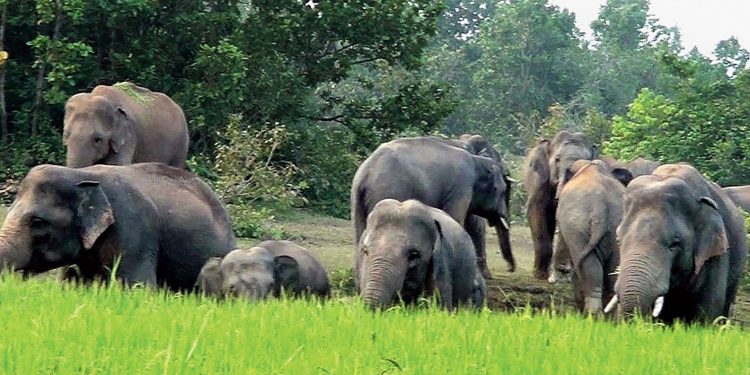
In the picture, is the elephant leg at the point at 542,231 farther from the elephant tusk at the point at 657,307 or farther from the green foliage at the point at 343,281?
the elephant tusk at the point at 657,307

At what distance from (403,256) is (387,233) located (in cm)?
20

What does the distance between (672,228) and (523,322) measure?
194 cm

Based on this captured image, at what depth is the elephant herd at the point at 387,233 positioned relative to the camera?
8.39 meters

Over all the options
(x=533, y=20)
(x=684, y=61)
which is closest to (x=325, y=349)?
(x=684, y=61)

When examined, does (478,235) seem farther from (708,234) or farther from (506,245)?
(708,234)

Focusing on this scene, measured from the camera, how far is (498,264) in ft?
56.7

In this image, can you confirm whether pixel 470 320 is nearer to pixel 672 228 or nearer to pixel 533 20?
pixel 672 228

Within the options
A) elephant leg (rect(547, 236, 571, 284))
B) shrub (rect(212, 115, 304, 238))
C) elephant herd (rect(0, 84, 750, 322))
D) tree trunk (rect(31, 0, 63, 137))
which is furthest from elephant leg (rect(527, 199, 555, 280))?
tree trunk (rect(31, 0, 63, 137))

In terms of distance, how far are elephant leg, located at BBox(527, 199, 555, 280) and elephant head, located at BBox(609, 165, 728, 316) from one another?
6934 mm

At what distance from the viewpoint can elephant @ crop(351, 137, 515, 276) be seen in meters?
12.2

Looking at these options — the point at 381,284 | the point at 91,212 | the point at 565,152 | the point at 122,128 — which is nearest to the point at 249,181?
the point at 122,128

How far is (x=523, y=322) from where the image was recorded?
6.93 metres

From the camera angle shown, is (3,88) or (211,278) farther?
(3,88)

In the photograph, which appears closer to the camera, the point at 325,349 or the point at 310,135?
the point at 325,349
